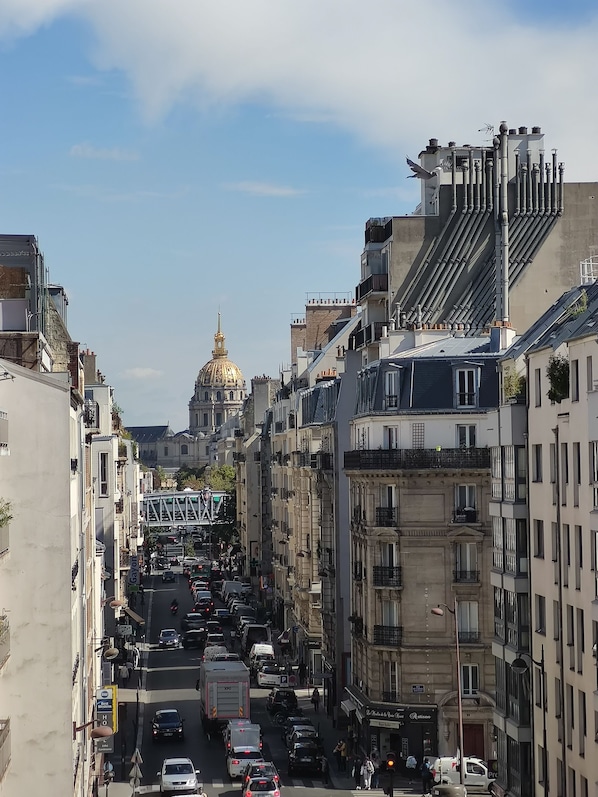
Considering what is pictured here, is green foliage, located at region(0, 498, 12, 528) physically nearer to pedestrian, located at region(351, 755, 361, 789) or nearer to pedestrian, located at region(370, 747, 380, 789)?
pedestrian, located at region(351, 755, 361, 789)

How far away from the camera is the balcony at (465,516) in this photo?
59906mm

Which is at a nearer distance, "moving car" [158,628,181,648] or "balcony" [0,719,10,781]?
"balcony" [0,719,10,781]

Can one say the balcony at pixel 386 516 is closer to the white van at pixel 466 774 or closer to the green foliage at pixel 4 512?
the white van at pixel 466 774

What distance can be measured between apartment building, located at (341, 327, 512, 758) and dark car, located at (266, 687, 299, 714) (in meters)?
13.5

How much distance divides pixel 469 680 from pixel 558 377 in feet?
69.1

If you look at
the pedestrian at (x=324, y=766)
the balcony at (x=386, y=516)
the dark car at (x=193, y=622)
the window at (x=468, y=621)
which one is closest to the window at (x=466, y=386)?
the balcony at (x=386, y=516)

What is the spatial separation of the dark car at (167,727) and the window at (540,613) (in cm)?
2667

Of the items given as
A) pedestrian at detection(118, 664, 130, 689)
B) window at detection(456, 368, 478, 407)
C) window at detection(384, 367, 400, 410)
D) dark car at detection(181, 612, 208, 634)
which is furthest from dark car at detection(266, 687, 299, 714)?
dark car at detection(181, 612, 208, 634)

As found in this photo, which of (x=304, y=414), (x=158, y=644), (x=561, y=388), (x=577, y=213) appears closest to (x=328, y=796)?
(x=561, y=388)

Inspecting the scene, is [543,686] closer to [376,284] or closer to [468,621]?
[468,621]

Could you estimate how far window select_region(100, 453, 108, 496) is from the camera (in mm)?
85938

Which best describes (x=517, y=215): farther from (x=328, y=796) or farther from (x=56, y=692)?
(x=56, y=692)

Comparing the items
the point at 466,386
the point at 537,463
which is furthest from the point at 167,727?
the point at 537,463

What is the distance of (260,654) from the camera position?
91438 mm
